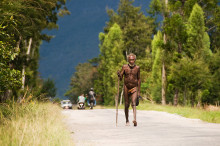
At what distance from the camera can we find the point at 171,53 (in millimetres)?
31719

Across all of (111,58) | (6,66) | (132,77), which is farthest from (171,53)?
(6,66)

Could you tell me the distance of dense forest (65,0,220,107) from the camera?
2914cm

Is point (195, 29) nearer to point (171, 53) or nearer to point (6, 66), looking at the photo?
point (171, 53)

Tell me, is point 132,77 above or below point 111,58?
below

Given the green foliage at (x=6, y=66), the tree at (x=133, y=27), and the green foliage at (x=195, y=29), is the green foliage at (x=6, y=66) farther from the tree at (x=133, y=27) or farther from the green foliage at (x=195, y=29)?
the tree at (x=133, y=27)

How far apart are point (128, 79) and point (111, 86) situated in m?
41.1

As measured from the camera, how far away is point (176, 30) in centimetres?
3033

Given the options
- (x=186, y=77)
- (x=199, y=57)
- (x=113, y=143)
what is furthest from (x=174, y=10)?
(x=113, y=143)

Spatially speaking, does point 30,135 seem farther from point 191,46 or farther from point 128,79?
point 191,46

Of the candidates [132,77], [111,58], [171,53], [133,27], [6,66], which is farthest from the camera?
[133,27]

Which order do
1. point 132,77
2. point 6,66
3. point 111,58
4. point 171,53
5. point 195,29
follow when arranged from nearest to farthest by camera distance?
point 6,66 → point 132,77 → point 171,53 → point 195,29 → point 111,58

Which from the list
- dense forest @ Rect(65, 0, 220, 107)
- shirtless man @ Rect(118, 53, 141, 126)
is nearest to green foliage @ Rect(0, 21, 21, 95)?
shirtless man @ Rect(118, 53, 141, 126)

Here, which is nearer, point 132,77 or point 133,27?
point 132,77

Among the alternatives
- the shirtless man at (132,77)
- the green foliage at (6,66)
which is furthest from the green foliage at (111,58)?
the green foliage at (6,66)
